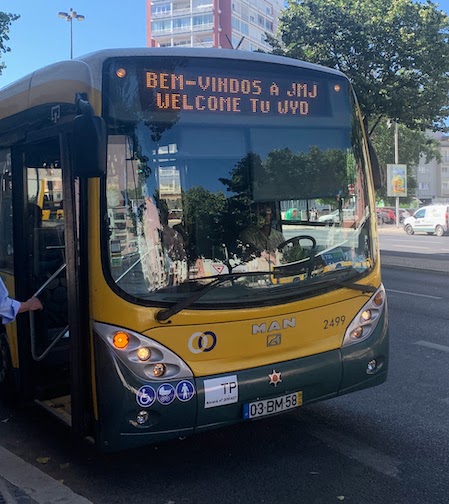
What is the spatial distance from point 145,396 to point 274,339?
94 centimetres

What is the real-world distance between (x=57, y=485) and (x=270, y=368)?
1.56 meters

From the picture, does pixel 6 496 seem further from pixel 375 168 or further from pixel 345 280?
pixel 375 168

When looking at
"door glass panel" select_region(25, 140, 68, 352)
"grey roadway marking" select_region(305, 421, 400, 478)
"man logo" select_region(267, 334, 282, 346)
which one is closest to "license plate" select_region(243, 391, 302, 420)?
"man logo" select_region(267, 334, 282, 346)

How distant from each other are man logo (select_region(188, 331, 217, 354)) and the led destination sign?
4.68 ft

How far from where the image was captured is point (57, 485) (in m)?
3.72

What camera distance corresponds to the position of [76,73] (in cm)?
373

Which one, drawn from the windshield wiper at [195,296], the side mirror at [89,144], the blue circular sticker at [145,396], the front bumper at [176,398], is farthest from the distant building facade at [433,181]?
the side mirror at [89,144]

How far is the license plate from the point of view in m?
3.71

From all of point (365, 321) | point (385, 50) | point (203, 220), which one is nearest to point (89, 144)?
point (203, 220)

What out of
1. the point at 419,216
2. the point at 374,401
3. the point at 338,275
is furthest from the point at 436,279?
the point at 419,216

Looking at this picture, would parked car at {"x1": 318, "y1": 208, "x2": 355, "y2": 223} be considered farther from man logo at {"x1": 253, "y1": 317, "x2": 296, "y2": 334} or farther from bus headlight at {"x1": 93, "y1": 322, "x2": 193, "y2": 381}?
bus headlight at {"x1": 93, "y1": 322, "x2": 193, "y2": 381}

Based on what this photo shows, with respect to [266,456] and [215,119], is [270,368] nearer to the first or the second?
[266,456]

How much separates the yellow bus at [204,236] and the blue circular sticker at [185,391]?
0.01 meters

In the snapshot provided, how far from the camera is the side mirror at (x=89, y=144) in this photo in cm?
327
